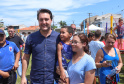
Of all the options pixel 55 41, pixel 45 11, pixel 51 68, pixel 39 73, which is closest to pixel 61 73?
pixel 51 68

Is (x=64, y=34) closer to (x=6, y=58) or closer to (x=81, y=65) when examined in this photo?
(x=81, y=65)

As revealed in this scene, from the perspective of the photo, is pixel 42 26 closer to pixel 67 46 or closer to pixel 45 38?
pixel 45 38

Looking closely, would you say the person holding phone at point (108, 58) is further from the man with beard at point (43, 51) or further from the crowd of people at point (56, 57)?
the man with beard at point (43, 51)

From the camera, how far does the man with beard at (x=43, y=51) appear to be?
2656 mm

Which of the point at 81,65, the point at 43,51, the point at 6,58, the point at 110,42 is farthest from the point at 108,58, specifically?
the point at 6,58

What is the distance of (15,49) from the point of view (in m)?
4.34

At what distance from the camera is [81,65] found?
2.33 metres

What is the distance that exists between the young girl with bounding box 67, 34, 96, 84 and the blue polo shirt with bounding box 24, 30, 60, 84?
1.20ft

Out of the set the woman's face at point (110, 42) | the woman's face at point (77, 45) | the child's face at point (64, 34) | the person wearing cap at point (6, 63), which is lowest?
the person wearing cap at point (6, 63)

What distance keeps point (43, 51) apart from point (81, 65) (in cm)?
71

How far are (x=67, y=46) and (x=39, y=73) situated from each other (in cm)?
65

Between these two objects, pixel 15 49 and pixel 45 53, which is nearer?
pixel 45 53

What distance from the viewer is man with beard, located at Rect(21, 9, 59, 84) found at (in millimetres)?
2656

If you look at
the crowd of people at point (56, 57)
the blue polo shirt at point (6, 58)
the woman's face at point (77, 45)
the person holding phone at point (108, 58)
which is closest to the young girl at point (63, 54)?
the crowd of people at point (56, 57)
